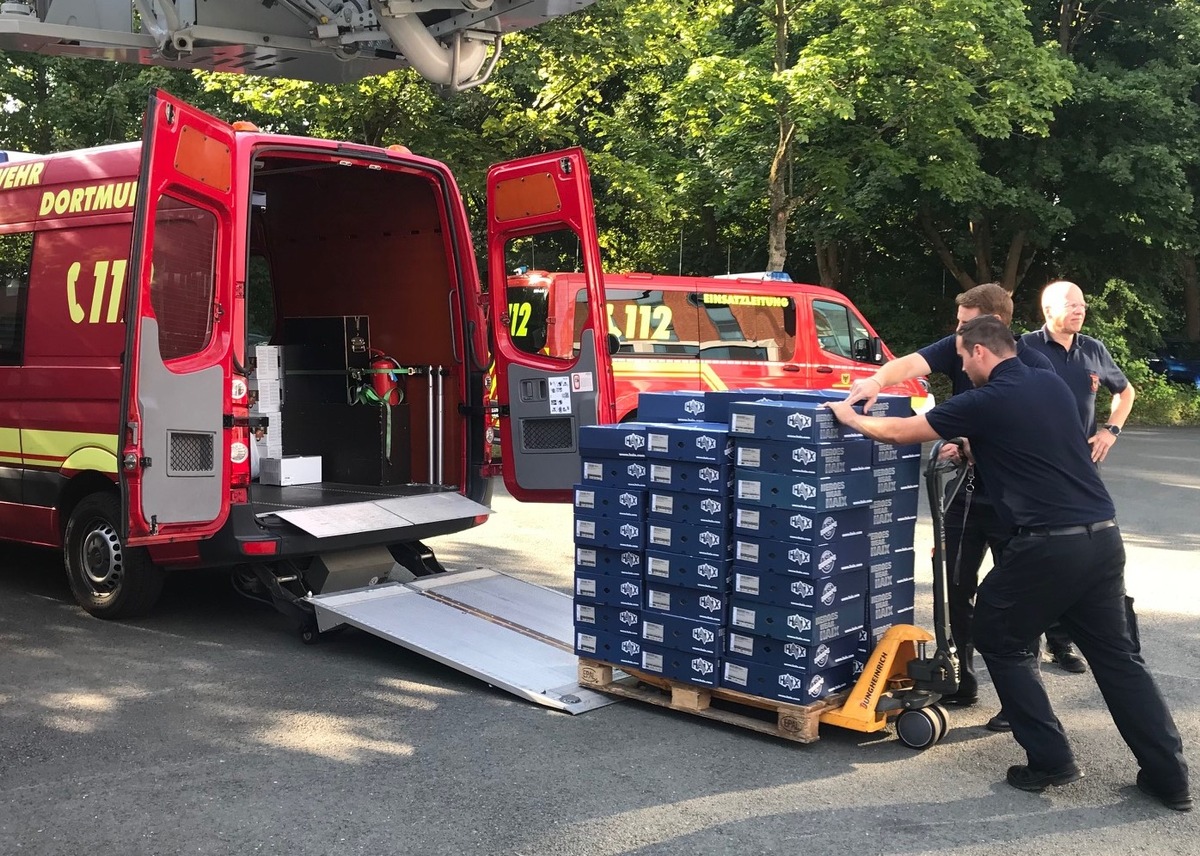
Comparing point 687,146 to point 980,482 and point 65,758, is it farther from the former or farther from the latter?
point 65,758

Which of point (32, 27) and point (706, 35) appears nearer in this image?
point (32, 27)

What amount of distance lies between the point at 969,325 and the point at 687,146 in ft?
55.8

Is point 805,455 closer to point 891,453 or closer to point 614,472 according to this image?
point 891,453

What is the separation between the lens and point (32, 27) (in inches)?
233

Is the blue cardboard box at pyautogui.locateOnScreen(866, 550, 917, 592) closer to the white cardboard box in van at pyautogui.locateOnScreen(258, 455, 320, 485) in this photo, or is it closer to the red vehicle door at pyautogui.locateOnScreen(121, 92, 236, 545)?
the red vehicle door at pyautogui.locateOnScreen(121, 92, 236, 545)

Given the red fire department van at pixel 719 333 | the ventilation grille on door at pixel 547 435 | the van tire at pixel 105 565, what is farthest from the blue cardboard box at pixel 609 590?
the red fire department van at pixel 719 333

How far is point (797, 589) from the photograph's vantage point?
16.1ft

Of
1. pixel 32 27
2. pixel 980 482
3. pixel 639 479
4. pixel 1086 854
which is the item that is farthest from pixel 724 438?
pixel 32 27

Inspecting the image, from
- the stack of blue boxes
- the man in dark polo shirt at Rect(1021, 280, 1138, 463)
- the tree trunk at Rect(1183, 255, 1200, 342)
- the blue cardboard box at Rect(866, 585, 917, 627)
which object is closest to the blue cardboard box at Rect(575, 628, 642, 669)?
the stack of blue boxes

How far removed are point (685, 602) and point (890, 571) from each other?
0.95 m

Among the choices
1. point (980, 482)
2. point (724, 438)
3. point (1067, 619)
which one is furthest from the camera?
point (980, 482)

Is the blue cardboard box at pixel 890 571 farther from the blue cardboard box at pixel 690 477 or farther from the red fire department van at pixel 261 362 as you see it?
the red fire department van at pixel 261 362

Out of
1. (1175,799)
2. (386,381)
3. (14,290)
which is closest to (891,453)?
(1175,799)

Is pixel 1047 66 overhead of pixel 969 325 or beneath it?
overhead
